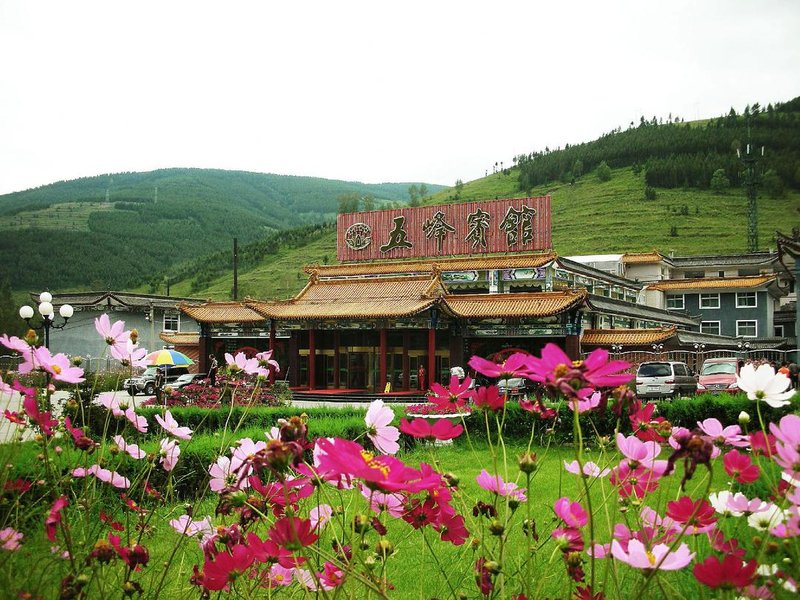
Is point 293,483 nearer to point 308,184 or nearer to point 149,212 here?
point 149,212

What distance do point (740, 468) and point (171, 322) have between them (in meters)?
36.8

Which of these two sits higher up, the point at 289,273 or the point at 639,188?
the point at 639,188

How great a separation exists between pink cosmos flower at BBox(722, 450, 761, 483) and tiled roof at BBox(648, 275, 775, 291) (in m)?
37.0

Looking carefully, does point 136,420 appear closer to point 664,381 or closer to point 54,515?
point 54,515

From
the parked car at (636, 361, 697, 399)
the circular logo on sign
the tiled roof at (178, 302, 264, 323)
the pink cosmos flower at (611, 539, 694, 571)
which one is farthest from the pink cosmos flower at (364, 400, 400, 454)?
the circular logo on sign

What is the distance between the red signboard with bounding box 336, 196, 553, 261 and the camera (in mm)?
24812

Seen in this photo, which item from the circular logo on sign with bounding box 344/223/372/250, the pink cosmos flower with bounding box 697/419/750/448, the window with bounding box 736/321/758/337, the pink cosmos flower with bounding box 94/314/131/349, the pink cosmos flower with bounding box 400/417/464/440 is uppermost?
the circular logo on sign with bounding box 344/223/372/250

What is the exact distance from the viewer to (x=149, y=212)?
98625mm

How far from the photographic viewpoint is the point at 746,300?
35.7m

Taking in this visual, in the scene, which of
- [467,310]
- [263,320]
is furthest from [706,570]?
[263,320]

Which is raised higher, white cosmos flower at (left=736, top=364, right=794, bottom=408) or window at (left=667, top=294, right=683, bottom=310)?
white cosmos flower at (left=736, top=364, right=794, bottom=408)

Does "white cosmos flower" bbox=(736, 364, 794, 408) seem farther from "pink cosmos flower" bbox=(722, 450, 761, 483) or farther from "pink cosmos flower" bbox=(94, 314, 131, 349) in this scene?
"pink cosmos flower" bbox=(94, 314, 131, 349)

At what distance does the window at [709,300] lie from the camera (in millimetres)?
36531

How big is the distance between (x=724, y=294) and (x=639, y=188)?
3487 centimetres
